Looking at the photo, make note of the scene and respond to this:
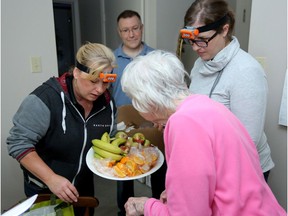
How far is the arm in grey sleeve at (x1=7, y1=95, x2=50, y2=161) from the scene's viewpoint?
3.81ft

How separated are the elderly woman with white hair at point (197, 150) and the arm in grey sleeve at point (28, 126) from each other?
0.57 meters

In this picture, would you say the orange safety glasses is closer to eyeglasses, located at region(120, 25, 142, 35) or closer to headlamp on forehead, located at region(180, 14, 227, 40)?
headlamp on forehead, located at region(180, 14, 227, 40)

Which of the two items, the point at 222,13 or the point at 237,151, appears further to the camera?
the point at 222,13

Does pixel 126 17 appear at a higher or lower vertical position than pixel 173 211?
higher

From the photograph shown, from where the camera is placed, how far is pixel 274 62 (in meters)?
1.43

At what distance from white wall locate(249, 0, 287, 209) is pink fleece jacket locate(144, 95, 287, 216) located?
0.82 metres

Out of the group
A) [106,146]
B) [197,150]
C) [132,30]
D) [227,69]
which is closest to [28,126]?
[106,146]

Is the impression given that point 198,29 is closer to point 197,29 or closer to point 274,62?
point 197,29

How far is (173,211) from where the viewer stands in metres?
0.73

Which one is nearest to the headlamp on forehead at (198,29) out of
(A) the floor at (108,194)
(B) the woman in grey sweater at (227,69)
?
(B) the woman in grey sweater at (227,69)

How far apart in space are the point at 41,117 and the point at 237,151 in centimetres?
89

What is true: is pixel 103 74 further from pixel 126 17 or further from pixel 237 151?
pixel 126 17

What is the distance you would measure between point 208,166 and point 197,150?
52 mm

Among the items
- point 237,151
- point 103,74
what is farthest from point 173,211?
point 103,74
